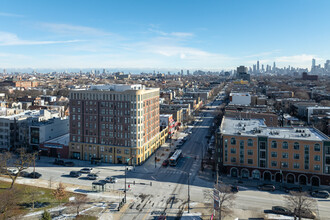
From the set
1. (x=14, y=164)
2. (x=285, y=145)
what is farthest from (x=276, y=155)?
(x=14, y=164)

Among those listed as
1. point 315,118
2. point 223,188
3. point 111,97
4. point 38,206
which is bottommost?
point 38,206

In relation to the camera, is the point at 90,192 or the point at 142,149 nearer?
the point at 90,192

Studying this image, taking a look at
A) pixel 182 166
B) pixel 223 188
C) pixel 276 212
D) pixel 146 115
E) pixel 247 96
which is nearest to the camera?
pixel 276 212

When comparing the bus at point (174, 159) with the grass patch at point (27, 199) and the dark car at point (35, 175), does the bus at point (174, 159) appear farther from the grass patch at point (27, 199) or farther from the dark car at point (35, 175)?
the dark car at point (35, 175)

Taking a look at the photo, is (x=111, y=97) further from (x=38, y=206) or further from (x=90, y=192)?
(x=38, y=206)

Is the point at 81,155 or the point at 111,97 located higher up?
the point at 111,97

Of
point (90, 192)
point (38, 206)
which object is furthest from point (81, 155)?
point (38, 206)

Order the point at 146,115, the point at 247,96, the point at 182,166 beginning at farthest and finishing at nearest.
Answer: the point at 247,96, the point at 146,115, the point at 182,166
